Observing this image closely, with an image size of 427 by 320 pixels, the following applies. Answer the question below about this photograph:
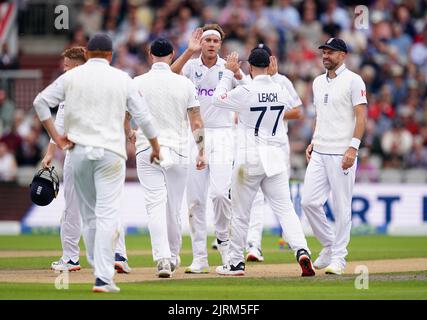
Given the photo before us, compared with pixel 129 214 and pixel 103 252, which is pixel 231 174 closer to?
pixel 103 252

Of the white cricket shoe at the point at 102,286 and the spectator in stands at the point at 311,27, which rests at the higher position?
the spectator in stands at the point at 311,27

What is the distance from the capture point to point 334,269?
1402 cm

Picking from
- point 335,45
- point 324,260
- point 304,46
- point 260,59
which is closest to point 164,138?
point 260,59

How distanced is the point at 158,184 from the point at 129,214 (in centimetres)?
1143

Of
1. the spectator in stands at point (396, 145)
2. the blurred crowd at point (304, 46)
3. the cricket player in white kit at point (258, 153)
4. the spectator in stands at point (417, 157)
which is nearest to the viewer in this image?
the cricket player in white kit at point (258, 153)

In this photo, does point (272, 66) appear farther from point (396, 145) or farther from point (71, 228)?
point (396, 145)

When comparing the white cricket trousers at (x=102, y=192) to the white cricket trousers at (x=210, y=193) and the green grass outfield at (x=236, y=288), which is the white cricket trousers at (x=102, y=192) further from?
the white cricket trousers at (x=210, y=193)

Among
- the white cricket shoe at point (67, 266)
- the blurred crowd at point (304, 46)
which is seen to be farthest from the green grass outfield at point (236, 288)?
the blurred crowd at point (304, 46)

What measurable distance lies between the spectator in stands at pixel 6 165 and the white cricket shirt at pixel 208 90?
11.9 meters

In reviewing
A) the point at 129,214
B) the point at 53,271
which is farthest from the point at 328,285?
the point at 129,214

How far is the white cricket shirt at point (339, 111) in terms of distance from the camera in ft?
46.4

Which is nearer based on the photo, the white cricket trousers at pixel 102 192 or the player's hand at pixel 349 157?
the white cricket trousers at pixel 102 192

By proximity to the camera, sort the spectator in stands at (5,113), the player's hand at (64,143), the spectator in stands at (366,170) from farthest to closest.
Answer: the spectator in stands at (5,113) → the spectator in stands at (366,170) → the player's hand at (64,143)

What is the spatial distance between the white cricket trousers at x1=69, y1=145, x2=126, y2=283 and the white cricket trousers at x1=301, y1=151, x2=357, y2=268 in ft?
11.3
